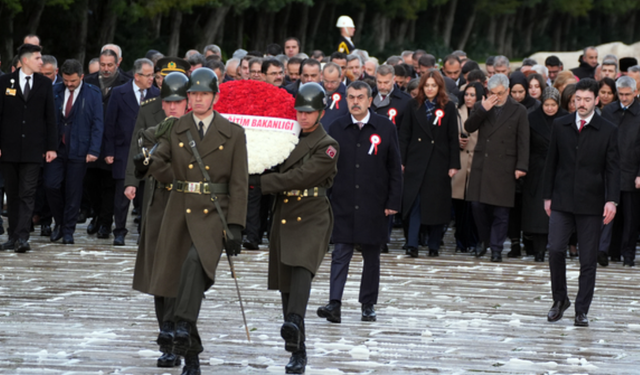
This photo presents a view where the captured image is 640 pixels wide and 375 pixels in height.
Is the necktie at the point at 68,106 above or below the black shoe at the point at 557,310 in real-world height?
above

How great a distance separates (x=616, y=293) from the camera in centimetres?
1117

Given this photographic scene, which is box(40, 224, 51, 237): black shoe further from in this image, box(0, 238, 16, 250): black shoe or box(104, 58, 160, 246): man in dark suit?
box(0, 238, 16, 250): black shoe

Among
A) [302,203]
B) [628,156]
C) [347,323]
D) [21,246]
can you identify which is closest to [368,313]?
[347,323]

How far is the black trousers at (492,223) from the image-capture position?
1340 cm

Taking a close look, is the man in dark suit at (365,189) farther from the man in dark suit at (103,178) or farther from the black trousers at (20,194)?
the man in dark suit at (103,178)

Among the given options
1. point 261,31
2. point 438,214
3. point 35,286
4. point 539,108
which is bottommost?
point 35,286

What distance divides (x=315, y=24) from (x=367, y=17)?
5.36 meters

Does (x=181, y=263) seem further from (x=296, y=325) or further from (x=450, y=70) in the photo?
(x=450, y=70)

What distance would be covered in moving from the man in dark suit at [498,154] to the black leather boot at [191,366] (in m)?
6.85

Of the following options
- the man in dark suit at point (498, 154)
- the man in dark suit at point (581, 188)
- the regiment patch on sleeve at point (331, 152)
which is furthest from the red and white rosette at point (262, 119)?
the man in dark suit at point (498, 154)

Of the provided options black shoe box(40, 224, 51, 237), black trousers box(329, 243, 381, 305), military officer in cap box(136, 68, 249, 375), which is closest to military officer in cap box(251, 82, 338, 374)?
military officer in cap box(136, 68, 249, 375)

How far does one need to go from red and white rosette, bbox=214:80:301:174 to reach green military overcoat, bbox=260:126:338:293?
0.37ft

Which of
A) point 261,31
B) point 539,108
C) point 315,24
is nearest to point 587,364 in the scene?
point 539,108

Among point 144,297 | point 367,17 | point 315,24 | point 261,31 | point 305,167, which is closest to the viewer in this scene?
point 305,167
